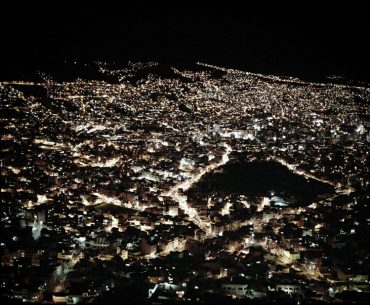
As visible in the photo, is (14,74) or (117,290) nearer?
(117,290)

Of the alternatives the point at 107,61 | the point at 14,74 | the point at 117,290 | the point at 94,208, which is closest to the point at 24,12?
the point at 14,74

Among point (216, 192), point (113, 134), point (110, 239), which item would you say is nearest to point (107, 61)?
point (113, 134)

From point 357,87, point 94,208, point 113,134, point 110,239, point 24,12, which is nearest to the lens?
point 110,239

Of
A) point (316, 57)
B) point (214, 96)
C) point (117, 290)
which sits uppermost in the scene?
point (316, 57)

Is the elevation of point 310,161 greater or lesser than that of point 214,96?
lesser

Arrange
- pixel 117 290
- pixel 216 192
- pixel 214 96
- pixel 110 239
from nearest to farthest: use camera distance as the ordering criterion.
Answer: pixel 117 290
pixel 110 239
pixel 216 192
pixel 214 96

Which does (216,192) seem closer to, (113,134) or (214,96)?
(113,134)
